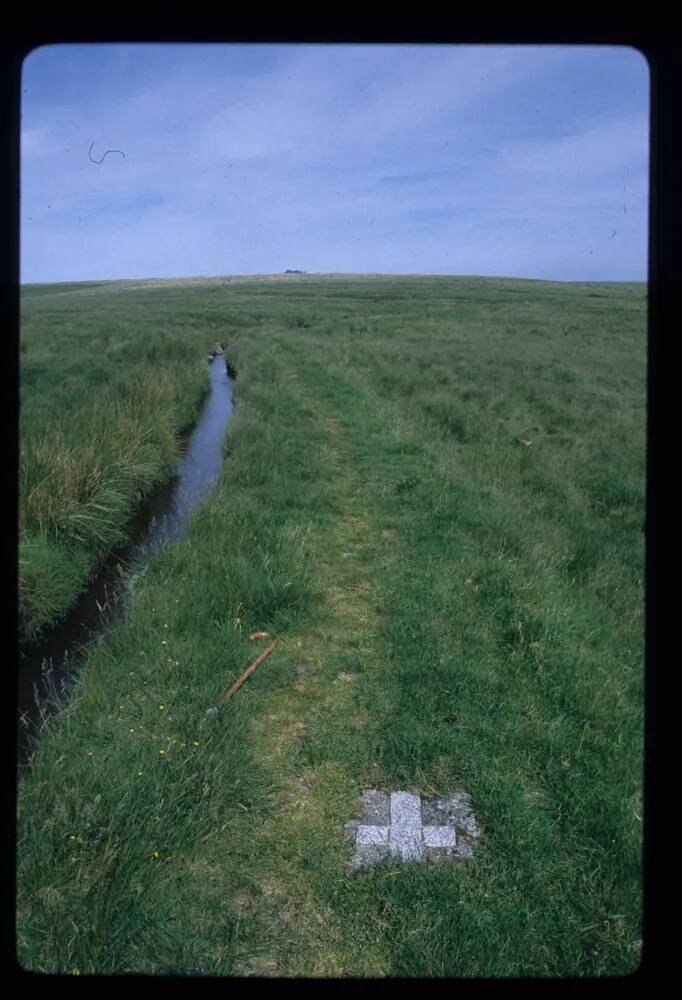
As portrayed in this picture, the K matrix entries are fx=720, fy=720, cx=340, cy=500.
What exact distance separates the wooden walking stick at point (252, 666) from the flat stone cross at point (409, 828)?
105 centimetres

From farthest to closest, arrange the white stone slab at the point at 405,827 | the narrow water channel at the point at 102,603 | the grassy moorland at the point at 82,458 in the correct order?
the grassy moorland at the point at 82,458, the narrow water channel at the point at 102,603, the white stone slab at the point at 405,827

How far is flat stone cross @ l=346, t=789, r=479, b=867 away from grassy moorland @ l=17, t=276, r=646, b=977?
0.07 metres

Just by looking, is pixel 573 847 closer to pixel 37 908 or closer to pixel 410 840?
pixel 410 840

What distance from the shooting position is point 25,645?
18.0 ft

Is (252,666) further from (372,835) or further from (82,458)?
(82,458)

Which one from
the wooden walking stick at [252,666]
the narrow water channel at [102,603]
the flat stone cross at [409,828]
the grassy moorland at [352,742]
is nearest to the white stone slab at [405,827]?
the flat stone cross at [409,828]

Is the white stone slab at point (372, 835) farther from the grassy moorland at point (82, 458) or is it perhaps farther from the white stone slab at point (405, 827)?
the grassy moorland at point (82, 458)

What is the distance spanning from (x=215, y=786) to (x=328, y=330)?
2929 centimetres

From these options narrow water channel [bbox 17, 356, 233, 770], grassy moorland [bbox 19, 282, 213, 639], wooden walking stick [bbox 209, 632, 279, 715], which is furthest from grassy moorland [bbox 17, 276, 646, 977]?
grassy moorland [bbox 19, 282, 213, 639]

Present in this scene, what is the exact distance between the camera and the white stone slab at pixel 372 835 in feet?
9.62

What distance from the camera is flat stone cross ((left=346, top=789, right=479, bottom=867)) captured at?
2879 millimetres

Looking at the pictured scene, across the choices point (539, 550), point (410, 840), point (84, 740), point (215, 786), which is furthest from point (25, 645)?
point (539, 550)

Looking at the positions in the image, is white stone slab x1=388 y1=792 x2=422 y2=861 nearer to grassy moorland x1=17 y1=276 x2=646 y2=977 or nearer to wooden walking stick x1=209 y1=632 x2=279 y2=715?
grassy moorland x1=17 y1=276 x2=646 y2=977

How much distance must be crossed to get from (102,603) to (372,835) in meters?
4.00
